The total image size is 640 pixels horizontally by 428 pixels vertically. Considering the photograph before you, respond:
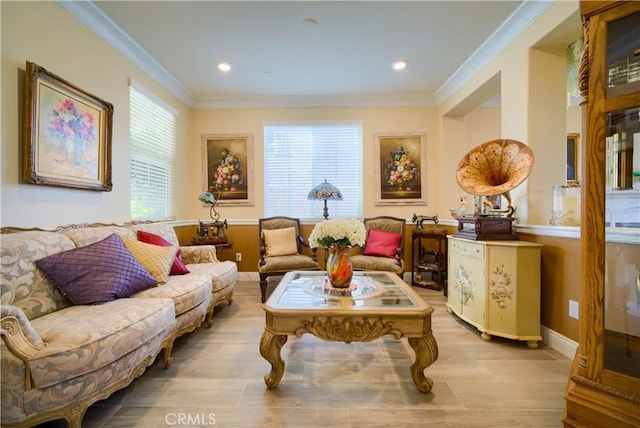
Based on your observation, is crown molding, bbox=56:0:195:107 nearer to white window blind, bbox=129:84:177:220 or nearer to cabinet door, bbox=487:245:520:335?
white window blind, bbox=129:84:177:220

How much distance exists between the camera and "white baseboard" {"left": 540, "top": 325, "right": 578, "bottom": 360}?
1.99 m

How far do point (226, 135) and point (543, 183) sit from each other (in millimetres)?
3984

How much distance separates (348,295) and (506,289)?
1.37 m

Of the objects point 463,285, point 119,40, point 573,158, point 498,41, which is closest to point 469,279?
point 463,285

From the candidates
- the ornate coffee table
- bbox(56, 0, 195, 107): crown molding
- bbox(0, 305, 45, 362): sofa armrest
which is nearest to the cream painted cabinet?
the ornate coffee table

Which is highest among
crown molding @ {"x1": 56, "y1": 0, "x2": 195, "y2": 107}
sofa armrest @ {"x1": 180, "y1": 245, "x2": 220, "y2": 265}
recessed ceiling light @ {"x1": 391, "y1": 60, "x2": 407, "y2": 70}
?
recessed ceiling light @ {"x1": 391, "y1": 60, "x2": 407, "y2": 70}

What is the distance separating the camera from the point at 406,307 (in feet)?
5.19

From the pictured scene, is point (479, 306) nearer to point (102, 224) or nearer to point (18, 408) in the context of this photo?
point (18, 408)

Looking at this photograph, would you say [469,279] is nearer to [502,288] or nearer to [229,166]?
[502,288]

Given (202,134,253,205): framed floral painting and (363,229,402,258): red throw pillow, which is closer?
(363,229,402,258): red throw pillow

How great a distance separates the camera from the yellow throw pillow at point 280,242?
11.9ft

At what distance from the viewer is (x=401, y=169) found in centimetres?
415

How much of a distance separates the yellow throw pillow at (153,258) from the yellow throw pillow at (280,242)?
1.45m

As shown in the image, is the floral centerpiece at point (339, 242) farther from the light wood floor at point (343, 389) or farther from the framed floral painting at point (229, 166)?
the framed floral painting at point (229, 166)
